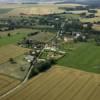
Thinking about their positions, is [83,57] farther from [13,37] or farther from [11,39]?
[13,37]

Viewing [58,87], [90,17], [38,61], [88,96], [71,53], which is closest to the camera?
[88,96]

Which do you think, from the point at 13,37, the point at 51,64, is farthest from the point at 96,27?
the point at 51,64

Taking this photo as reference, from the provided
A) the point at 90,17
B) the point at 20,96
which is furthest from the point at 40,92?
the point at 90,17

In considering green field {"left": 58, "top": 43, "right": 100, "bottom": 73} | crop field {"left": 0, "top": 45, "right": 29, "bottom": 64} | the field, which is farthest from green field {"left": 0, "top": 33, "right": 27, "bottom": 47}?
green field {"left": 58, "top": 43, "right": 100, "bottom": 73}

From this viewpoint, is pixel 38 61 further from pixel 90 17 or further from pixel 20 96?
pixel 90 17

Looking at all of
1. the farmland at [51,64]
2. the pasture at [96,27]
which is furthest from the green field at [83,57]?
the pasture at [96,27]

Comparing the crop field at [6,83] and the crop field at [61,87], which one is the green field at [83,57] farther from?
the crop field at [6,83]

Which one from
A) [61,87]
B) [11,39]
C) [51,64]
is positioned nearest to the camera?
[61,87]
